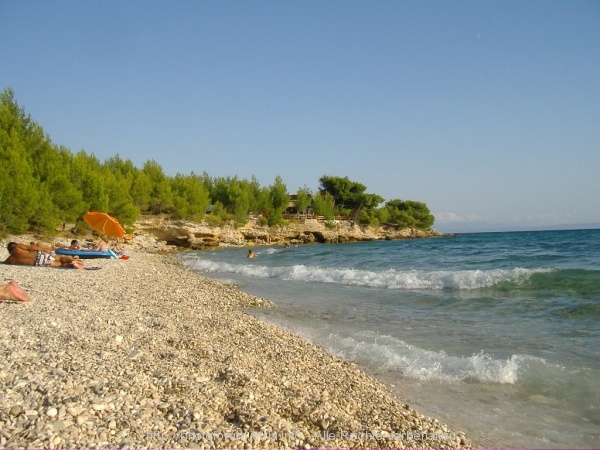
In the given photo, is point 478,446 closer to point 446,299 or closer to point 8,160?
point 446,299

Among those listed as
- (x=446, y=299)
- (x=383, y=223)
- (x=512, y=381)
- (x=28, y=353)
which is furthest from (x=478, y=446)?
(x=383, y=223)

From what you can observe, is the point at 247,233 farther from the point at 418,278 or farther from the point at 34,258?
the point at 418,278

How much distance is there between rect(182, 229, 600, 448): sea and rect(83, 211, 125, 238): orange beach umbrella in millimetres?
8824

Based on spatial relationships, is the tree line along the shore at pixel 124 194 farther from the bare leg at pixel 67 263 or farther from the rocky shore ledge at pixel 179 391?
the rocky shore ledge at pixel 179 391

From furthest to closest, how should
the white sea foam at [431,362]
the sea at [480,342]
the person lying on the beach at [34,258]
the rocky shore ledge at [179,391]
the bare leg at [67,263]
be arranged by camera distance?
1. the bare leg at [67,263]
2. the person lying on the beach at [34,258]
3. the white sea foam at [431,362]
4. the sea at [480,342]
5. the rocky shore ledge at [179,391]

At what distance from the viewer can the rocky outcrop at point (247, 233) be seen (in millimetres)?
42125

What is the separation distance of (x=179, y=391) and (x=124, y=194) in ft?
113

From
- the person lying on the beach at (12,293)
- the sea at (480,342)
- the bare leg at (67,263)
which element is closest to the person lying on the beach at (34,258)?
the bare leg at (67,263)

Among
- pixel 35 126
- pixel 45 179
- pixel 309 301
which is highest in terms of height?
pixel 35 126

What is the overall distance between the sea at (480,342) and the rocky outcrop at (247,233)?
30.4 m

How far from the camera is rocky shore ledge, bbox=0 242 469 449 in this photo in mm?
3146

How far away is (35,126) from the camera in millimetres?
28078

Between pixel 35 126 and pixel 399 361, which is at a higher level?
pixel 35 126

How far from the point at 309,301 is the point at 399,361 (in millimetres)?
5724
